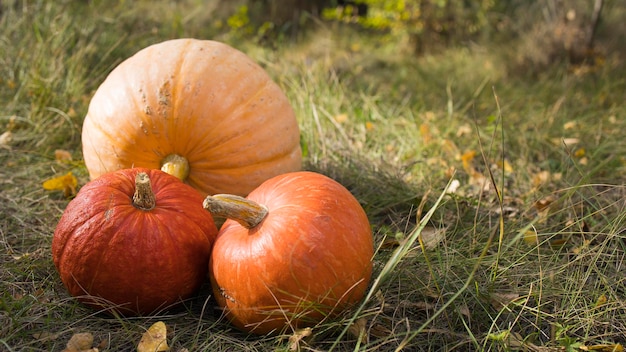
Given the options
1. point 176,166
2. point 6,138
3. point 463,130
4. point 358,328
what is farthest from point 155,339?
point 463,130

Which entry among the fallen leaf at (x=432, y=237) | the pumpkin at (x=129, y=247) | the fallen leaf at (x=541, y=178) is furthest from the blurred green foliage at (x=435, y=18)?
the pumpkin at (x=129, y=247)

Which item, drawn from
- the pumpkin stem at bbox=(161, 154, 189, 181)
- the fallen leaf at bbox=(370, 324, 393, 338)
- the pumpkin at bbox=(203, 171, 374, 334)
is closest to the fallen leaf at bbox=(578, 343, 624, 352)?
the fallen leaf at bbox=(370, 324, 393, 338)

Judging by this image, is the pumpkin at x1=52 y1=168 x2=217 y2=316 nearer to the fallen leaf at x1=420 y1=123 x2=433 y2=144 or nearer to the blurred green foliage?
the fallen leaf at x1=420 y1=123 x2=433 y2=144

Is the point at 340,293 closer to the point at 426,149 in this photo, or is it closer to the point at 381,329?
the point at 381,329

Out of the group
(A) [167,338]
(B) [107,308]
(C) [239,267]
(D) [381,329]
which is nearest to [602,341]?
(D) [381,329]

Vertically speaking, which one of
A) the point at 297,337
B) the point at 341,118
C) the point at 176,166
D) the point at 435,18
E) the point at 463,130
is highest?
the point at 176,166

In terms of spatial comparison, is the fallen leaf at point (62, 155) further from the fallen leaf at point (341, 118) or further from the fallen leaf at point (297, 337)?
the fallen leaf at point (297, 337)

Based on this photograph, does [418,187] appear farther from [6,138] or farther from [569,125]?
[6,138]

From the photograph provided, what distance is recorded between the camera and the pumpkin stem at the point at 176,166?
2.37m

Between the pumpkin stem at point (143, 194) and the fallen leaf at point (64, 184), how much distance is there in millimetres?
919

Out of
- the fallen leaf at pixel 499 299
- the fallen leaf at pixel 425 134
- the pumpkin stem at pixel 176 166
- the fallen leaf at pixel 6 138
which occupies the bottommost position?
the fallen leaf at pixel 425 134

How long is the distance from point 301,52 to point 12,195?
150 inches

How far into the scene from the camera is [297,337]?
176 centimetres

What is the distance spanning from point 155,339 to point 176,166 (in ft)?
2.64
